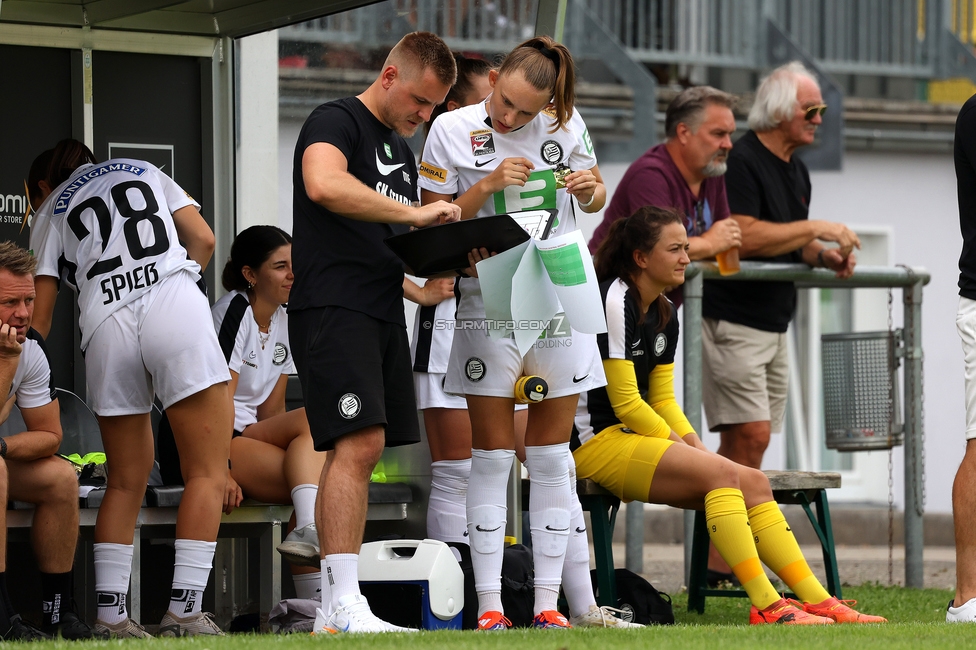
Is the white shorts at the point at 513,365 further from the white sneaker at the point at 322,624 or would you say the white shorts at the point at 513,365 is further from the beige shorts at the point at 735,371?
the beige shorts at the point at 735,371

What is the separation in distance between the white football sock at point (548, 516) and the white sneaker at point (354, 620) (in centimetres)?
59

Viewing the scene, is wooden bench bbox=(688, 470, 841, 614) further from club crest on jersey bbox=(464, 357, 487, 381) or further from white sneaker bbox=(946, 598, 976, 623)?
club crest on jersey bbox=(464, 357, 487, 381)

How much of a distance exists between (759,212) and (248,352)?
274 centimetres

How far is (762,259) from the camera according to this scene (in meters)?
7.58

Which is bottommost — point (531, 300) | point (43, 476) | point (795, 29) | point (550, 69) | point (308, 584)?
point (308, 584)

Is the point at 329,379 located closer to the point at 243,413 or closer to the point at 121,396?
the point at 121,396

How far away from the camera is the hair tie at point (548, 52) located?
511cm

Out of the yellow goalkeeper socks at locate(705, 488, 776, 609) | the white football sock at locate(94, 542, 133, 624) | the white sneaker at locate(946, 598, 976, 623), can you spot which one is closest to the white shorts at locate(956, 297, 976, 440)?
the white sneaker at locate(946, 598, 976, 623)

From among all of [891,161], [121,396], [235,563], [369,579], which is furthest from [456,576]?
[891,161]

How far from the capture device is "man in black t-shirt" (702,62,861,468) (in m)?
7.45

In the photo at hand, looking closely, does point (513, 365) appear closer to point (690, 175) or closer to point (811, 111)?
point (690, 175)

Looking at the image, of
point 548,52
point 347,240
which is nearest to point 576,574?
point 347,240

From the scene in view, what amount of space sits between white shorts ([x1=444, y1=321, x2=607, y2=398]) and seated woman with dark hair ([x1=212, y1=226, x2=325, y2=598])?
100 centimetres

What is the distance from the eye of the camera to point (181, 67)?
7.22 m
